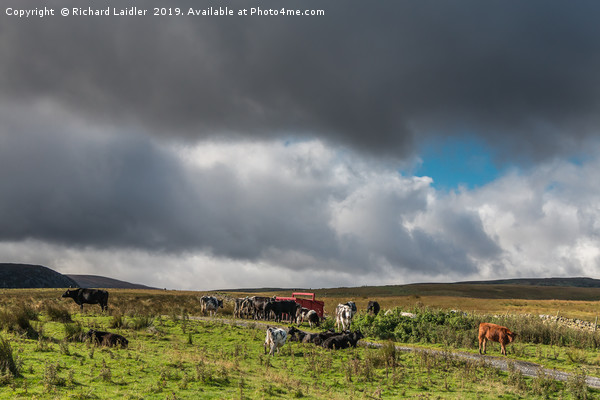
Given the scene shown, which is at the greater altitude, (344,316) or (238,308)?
(344,316)

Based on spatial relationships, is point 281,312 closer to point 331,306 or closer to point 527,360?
point 527,360

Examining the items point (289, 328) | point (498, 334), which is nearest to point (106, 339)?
point (289, 328)

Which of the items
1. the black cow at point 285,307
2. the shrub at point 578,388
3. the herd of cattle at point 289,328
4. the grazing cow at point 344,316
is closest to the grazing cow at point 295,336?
the herd of cattle at point 289,328

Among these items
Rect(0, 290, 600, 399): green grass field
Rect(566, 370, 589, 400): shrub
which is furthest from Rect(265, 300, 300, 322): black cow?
Rect(566, 370, 589, 400): shrub

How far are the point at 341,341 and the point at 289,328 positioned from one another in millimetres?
3793

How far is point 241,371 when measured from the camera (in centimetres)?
1719

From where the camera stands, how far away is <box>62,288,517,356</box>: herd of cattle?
21.8 metres

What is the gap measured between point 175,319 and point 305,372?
1715 cm

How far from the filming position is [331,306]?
211 ft

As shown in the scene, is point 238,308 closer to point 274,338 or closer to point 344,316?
point 344,316

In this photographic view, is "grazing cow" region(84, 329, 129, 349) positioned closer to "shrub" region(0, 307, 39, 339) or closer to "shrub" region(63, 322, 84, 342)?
"shrub" region(63, 322, 84, 342)

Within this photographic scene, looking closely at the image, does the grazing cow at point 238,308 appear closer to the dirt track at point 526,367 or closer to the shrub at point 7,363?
the dirt track at point 526,367

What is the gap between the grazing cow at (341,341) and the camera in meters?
24.2

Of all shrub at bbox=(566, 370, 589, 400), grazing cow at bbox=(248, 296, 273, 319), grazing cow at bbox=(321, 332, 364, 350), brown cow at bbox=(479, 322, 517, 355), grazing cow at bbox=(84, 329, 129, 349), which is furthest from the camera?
grazing cow at bbox=(248, 296, 273, 319)
